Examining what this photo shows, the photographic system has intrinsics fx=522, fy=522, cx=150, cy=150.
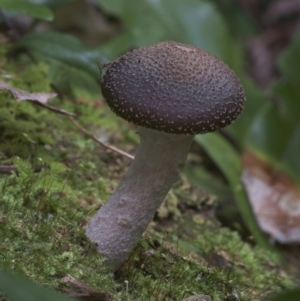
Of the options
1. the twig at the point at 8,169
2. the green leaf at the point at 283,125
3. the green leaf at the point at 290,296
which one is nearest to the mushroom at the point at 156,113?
the twig at the point at 8,169

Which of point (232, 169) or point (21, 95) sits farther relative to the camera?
point (232, 169)

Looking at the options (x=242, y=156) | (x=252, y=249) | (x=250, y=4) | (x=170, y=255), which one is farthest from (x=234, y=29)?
(x=170, y=255)

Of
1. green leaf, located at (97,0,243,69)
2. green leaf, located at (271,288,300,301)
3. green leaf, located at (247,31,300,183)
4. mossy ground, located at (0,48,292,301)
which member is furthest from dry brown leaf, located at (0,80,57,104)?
green leaf, located at (247,31,300,183)

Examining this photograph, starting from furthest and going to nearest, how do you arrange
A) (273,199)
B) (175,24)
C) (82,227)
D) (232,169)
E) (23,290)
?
(175,24)
(273,199)
(232,169)
(82,227)
(23,290)

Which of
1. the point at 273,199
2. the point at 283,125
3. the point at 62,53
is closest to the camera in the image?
the point at 62,53

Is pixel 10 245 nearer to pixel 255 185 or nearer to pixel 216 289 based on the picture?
pixel 216 289

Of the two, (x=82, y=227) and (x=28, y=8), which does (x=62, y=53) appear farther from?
(x=82, y=227)

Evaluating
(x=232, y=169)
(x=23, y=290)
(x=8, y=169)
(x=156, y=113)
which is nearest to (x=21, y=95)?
(x=8, y=169)

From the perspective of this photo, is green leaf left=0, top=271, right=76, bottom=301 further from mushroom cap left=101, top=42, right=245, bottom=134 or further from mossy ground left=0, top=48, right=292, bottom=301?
mushroom cap left=101, top=42, right=245, bottom=134
